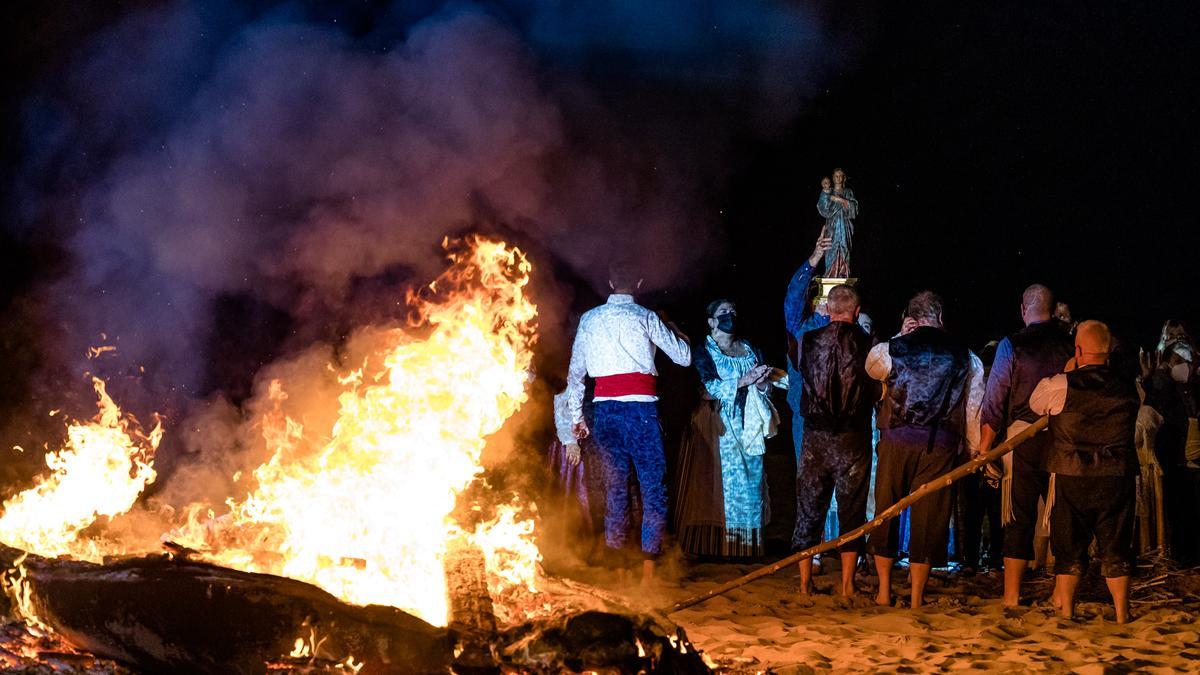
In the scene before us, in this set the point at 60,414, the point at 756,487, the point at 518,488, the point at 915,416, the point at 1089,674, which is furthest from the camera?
the point at 60,414

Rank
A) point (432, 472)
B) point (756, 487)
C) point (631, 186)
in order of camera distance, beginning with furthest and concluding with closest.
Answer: point (631, 186), point (756, 487), point (432, 472)

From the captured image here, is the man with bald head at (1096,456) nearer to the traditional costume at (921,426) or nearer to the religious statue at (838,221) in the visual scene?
the traditional costume at (921,426)

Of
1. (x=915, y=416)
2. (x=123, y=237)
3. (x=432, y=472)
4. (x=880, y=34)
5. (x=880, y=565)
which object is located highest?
(x=880, y=34)

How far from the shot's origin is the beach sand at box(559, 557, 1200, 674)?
14.2 ft

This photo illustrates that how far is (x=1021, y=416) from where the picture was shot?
18.6 ft

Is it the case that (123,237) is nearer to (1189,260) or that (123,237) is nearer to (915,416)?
(915,416)

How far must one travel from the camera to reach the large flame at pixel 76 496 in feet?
15.8

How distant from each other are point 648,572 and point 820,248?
2.94 m

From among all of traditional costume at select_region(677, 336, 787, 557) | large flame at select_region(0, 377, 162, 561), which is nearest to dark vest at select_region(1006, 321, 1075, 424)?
traditional costume at select_region(677, 336, 787, 557)

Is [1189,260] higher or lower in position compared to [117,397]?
higher

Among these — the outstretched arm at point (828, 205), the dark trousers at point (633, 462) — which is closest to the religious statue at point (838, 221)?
the outstretched arm at point (828, 205)

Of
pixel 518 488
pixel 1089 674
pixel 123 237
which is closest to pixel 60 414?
pixel 123 237

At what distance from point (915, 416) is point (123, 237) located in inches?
258

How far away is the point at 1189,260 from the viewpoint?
1145 centimetres
